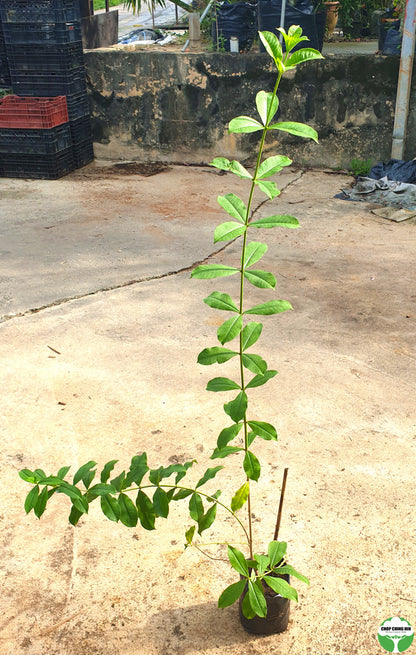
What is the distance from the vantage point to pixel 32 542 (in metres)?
2.47

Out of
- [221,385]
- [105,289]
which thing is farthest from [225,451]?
[105,289]

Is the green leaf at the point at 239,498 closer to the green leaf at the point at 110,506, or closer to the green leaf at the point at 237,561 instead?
the green leaf at the point at 237,561

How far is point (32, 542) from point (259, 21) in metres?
6.44

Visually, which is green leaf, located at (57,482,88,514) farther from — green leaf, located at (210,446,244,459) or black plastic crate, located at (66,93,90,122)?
black plastic crate, located at (66,93,90,122)

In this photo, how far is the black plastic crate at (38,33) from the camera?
22.8 ft

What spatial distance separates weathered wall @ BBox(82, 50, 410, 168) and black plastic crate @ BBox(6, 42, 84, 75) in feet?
1.42

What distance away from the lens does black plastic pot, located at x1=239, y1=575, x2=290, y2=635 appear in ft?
6.63

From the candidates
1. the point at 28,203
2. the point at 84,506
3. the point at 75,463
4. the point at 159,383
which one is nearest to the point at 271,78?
the point at 28,203

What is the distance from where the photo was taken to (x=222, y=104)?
7332mm

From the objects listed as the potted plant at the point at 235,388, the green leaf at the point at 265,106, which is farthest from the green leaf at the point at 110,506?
the green leaf at the point at 265,106

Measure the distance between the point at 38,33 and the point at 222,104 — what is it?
2088 mm

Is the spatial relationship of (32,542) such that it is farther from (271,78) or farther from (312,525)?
(271,78)

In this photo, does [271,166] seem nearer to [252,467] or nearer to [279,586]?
[252,467]

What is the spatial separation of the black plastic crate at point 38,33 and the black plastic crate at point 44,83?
Answer: 1.05 feet
